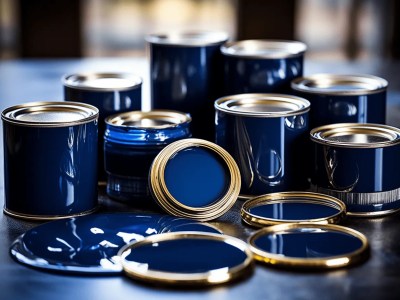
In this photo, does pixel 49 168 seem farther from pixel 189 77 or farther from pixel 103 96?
pixel 189 77

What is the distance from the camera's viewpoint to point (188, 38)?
1985mm

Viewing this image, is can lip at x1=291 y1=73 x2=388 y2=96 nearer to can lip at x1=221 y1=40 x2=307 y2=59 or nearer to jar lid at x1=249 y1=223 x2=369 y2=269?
can lip at x1=221 y1=40 x2=307 y2=59

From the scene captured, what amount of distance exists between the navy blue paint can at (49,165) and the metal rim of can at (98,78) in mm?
140

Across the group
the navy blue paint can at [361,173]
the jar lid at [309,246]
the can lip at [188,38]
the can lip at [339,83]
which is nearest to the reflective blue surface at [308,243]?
the jar lid at [309,246]

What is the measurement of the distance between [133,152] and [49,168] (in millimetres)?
151

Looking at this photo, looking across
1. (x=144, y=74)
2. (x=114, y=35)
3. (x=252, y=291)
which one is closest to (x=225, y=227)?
(x=252, y=291)

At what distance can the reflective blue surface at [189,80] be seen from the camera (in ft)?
5.79

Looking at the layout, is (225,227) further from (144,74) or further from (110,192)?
(144,74)

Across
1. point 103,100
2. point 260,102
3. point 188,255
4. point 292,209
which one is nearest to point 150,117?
point 103,100

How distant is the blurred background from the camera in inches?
121

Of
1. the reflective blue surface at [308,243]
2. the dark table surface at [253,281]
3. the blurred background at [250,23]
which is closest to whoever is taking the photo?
the dark table surface at [253,281]

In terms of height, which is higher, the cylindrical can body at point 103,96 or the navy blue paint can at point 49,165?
the cylindrical can body at point 103,96

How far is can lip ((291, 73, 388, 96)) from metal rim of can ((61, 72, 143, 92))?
27cm

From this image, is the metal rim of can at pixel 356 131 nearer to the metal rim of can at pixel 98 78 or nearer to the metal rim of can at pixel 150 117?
the metal rim of can at pixel 150 117
